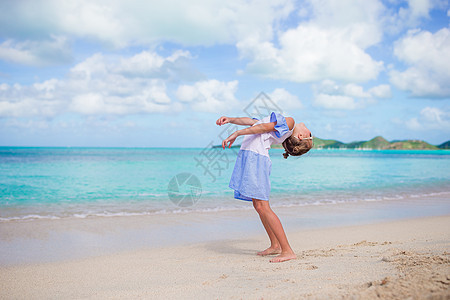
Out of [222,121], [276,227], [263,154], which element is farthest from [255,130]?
[276,227]

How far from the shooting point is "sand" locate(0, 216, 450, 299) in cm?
232

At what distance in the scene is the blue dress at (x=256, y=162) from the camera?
12.4 ft

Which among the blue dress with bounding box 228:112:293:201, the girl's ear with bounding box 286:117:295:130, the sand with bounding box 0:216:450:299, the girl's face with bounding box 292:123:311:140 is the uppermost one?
the girl's ear with bounding box 286:117:295:130

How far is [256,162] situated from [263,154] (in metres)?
0.13

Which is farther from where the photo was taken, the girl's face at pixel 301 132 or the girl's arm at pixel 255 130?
the girl's face at pixel 301 132

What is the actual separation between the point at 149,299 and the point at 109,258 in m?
1.89

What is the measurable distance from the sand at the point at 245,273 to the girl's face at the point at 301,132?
139cm

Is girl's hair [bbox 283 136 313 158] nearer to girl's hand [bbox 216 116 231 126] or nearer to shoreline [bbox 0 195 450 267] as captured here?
girl's hand [bbox 216 116 231 126]

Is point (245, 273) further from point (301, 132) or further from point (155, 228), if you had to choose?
point (155, 228)

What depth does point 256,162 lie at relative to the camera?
152 inches

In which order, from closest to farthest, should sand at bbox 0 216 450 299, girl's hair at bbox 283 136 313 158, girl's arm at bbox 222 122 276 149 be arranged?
sand at bbox 0 216 450 299
girl's arm at bbox 222 122 276 149
girl's hair at bbox 283 136 313 158

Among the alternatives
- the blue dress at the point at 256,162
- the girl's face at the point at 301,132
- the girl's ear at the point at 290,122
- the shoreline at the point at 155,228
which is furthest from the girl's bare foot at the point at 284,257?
the shoreline at the point at 155,228

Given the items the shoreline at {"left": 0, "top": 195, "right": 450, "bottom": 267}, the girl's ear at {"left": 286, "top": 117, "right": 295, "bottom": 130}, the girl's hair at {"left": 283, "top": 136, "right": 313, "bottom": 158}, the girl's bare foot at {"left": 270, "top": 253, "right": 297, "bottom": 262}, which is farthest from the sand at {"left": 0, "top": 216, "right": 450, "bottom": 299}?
the girl's ear at {"left": 286, "top": 117, "right": 295, "bottom": 130}

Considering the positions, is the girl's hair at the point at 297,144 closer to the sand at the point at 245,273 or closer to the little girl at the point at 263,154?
the little girl at the point at 263,154
